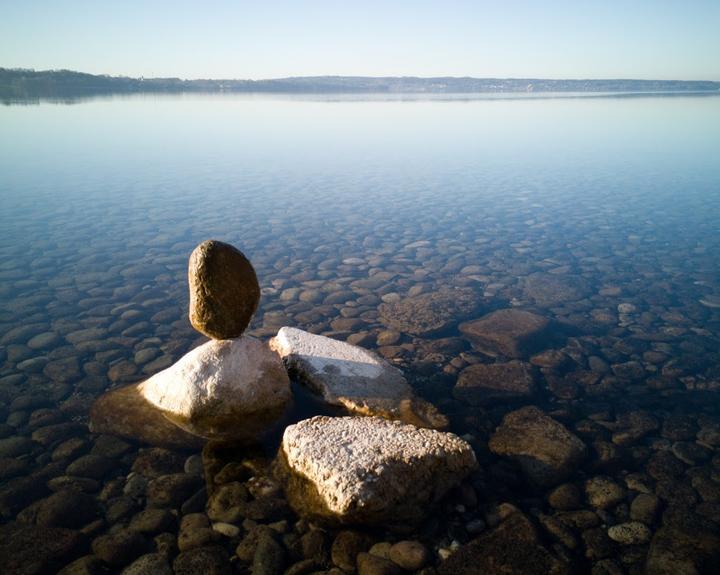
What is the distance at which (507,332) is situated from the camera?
6.99m

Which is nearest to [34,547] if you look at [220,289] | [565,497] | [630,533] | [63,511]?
[63,511]

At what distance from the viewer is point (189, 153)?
24.1 m

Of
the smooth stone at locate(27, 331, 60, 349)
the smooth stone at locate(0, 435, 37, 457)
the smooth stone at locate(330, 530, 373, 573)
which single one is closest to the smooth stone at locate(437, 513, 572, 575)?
the smooth stone at locate(330, 530, 373, 573)

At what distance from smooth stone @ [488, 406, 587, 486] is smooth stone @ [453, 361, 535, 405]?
1.23 feet

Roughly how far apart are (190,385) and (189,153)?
21.3m

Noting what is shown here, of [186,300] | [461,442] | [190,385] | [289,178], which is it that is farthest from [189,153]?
[461,442]

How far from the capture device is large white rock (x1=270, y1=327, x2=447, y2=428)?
4965 millimetres

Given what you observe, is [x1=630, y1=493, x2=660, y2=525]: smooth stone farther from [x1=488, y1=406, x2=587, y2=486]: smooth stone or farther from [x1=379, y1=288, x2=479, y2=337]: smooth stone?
[x1=379, y1=288, x2=479, y2=337]: smooth stone

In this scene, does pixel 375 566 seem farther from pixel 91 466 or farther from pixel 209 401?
pixel 91 466

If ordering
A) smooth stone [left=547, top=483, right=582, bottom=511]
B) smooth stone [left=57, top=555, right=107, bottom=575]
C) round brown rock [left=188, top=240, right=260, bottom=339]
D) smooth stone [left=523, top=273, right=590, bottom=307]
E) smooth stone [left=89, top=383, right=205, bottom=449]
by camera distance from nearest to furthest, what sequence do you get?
smooth stone [left=57, top=555, right=107, bottom=575] < smooth stone [left=547, top=483, right=582, bottom=511] < smooth stone [left=89, top=383, right=205, bottom=449] < round brown rock [left=188, top=240, right=260, bottom=339] < smooth stone [left=523, top=273, right=590, bottom=307]

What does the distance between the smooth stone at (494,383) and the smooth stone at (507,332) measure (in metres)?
0.42

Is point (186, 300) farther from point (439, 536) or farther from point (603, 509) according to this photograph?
point (603, 509)

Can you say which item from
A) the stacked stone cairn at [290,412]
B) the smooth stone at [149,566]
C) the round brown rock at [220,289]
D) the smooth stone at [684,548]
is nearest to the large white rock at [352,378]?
the stacked stone cairn at [290,412]

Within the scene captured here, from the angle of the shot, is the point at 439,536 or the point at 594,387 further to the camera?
the point at 594,387
